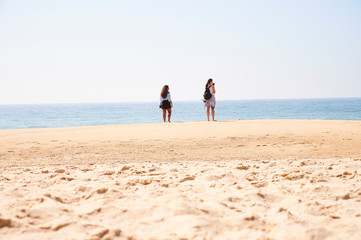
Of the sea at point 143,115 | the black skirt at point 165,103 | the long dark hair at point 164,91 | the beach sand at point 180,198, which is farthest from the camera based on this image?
the sea at point 143,115

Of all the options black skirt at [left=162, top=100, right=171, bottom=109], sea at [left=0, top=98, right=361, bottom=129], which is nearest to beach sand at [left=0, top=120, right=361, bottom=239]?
black skirt at [left=162, top=100, right=171, bottom=109]

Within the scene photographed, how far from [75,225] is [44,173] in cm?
214

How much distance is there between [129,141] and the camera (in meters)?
7.71

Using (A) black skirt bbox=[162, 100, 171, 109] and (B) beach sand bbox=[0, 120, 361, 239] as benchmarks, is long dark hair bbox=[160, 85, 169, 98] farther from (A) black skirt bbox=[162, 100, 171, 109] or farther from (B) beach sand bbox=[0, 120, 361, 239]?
(B) beach sand bbox=[0, 120, 361, 239]

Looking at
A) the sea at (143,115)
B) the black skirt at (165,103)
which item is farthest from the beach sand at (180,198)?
the sea at (143,115)

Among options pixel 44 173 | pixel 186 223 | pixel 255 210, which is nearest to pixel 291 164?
pixel 255 210

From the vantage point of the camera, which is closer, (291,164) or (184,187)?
(184,187)

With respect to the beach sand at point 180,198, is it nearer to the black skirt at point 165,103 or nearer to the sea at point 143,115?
the black skirt at point 165,103

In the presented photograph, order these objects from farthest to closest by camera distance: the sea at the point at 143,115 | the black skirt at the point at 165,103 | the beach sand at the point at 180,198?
1. the sea at the point at 143,115
2. the black skirt at the point at 165,103
3. the beach sand at the point at 180,198

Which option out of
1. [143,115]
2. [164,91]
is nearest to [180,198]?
[164,91]

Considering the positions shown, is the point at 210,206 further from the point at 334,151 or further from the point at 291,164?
the point at 334,151

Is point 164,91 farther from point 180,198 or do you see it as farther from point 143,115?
point 143,115

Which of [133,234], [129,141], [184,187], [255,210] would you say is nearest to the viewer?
[133,234]

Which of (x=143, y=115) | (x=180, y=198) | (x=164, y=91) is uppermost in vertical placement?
(x=164, y=91)
